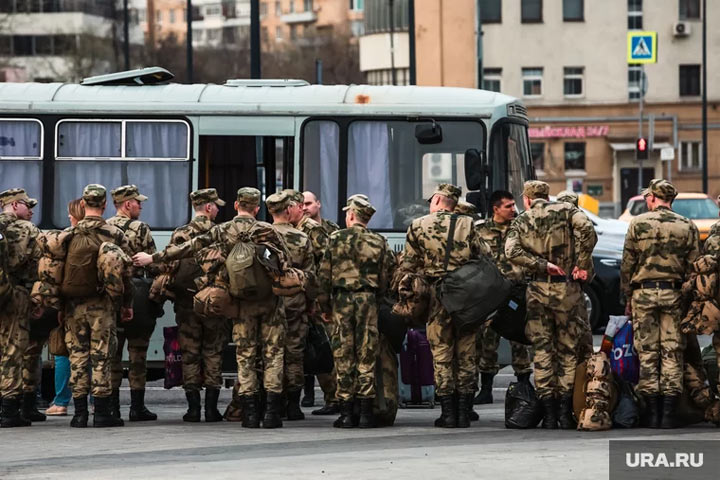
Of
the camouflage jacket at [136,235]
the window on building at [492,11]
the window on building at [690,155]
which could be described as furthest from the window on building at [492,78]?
the camouflage jacket at [136,235]

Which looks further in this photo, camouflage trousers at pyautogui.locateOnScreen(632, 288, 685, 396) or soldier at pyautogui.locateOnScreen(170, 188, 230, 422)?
soldier at pyautogui.locateOnScreen(170, 188, 230, 422)

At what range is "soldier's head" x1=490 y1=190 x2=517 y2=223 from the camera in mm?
14086

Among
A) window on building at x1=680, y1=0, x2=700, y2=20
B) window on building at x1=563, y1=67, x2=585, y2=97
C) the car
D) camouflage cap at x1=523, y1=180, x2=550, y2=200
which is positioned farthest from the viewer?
window on building at x1=680, y1=0, x2=700, y2=20

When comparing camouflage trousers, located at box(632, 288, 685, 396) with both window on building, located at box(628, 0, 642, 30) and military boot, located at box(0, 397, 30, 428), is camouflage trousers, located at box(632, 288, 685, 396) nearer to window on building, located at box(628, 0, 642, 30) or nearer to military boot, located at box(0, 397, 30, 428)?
military boot, located at box(0, 397, 30, 428)

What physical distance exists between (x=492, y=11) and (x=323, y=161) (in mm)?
45951

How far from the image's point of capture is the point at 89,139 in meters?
15.3

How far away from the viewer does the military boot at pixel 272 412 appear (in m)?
12.3

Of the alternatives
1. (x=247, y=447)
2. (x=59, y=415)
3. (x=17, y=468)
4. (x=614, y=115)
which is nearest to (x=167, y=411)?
(x=59, y=415)

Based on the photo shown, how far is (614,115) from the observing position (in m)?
60.6

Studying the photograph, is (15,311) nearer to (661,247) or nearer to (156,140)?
(156,140)

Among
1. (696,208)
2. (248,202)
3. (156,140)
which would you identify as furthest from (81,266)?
(696,208)

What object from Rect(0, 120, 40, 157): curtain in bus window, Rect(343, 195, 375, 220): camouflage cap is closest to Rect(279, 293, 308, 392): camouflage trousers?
Rect(343, 195, 375, 220): camouflage cap

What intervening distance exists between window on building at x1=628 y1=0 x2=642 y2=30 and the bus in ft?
153

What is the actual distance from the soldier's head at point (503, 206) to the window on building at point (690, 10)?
160ft
